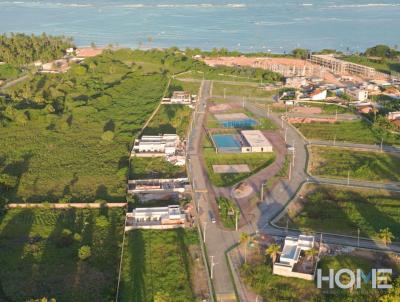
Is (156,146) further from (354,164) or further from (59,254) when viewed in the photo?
(354,164)

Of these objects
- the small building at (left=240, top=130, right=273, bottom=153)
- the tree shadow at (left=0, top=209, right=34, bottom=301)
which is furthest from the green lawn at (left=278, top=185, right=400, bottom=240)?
the tree shadow at (left=0, top=209, right=34, bottom=301)

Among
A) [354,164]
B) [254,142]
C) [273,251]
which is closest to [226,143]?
[254,142]

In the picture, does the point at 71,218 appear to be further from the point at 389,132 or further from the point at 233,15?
the point at 233,15

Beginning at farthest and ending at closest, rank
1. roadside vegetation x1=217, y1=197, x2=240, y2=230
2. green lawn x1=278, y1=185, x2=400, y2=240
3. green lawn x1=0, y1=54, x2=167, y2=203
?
1. green lawn x1=0, y1=54, x2=167, y2=203
2. roadside vegetation x1=217, y1=197, x2=240, y2=230
3. green lawn x1=278, y1=185, x2=400, y2=240

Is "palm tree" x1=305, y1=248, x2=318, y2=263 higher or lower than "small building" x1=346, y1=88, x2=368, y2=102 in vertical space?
lower

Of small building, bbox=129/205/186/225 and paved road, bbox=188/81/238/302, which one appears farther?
small building, bbox=129/205/186/225

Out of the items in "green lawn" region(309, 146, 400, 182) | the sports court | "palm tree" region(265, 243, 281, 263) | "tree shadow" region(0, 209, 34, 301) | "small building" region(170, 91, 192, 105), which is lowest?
"tree shadow" region(0, 209, 34, 301)

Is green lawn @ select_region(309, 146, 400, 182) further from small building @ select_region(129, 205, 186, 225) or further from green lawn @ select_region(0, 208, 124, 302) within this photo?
green lawn @ select_region(0, 208, 124, 302)

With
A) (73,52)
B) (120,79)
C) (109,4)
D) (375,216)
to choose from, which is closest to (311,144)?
(375,216)
